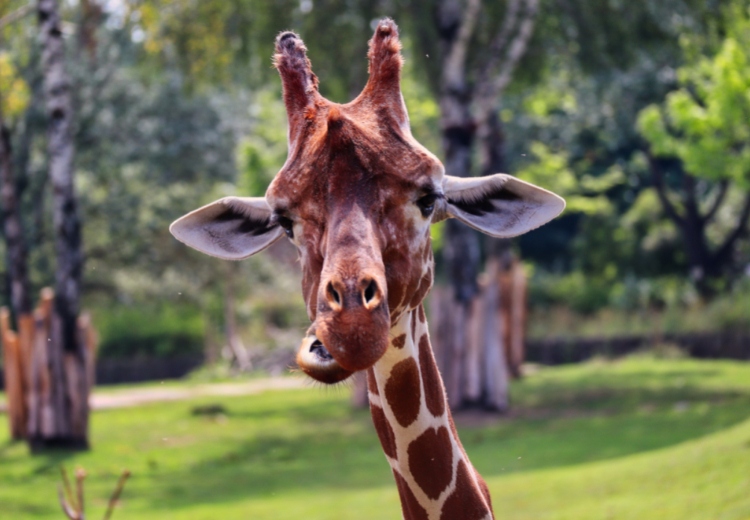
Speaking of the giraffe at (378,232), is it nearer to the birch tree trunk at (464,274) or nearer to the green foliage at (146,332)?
the birch tree trunk at (464,274)

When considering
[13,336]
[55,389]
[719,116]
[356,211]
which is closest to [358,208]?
[356,211]

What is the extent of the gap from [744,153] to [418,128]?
28.4 ft

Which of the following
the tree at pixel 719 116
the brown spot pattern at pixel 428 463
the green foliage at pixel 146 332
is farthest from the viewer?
the green foliage at pixel 146 332

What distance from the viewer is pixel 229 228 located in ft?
12.2

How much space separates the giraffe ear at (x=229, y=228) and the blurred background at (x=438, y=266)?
0.36 metres

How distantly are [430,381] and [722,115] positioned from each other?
47.8 feet

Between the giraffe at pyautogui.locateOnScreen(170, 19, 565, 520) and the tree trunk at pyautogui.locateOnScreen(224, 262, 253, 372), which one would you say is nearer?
the giraffe at pyautogui.locateOnScreen(170, 19, 565, 520)

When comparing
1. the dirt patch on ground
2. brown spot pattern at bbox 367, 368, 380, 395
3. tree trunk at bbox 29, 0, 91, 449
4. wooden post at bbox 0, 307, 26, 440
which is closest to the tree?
tree trunk at bbox 29, 0, 91, 449

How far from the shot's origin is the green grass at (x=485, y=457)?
352 inches

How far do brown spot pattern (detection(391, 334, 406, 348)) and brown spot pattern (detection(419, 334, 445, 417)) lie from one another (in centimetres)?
19

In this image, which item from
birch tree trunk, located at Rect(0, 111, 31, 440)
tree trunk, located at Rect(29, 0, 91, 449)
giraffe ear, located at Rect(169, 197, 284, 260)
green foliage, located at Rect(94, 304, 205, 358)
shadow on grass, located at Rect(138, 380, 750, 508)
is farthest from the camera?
green foliage, located at Rect(94, 304, 205, 358)

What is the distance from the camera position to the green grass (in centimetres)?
895

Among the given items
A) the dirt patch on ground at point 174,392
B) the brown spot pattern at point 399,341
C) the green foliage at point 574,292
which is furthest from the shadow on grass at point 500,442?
the green foliage at point 574,292

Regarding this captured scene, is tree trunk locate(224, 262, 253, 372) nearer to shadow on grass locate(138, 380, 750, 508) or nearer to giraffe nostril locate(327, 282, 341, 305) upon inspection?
shadow on grass locate(138, 380, 750, 508)
